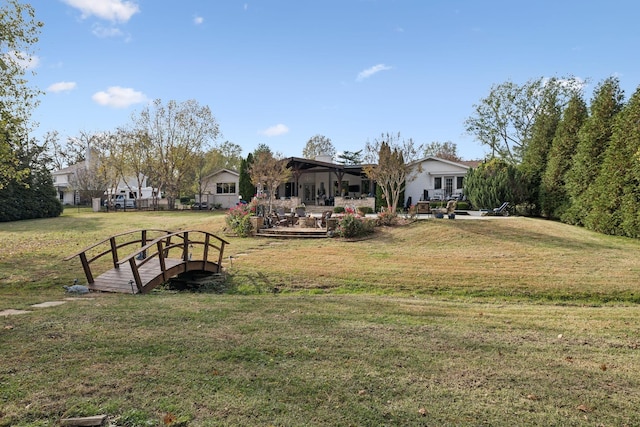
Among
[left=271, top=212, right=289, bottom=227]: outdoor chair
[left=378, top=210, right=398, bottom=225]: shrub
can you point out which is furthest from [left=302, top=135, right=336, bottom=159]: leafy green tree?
[left=378, top=210, right=398, bottom=225]: shrub

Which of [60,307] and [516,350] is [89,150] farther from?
[516,350]

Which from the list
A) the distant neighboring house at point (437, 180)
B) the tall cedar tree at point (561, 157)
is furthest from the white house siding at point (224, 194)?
the tall cedar tree at point (561, 157)

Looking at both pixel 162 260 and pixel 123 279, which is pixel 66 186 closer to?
pixel 123 279

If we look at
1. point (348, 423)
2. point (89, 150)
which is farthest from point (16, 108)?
point (89, 150)

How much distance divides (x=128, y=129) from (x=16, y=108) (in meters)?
26.6

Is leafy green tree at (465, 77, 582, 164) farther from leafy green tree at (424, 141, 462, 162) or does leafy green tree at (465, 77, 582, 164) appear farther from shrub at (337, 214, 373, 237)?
shrub at (337, 214, 373, 237)

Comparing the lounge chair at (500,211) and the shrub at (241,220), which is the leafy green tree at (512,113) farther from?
the shrub at (241,220)

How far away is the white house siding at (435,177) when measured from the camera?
95.9 ft

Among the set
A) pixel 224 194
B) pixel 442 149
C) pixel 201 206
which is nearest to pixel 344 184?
pixel 224 194

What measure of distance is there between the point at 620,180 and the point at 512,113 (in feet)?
87.3

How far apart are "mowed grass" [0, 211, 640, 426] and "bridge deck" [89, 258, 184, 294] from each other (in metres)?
1.28

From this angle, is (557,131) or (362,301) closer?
(362,301)

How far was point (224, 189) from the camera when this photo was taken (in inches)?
1483

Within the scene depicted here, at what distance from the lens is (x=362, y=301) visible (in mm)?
7262
